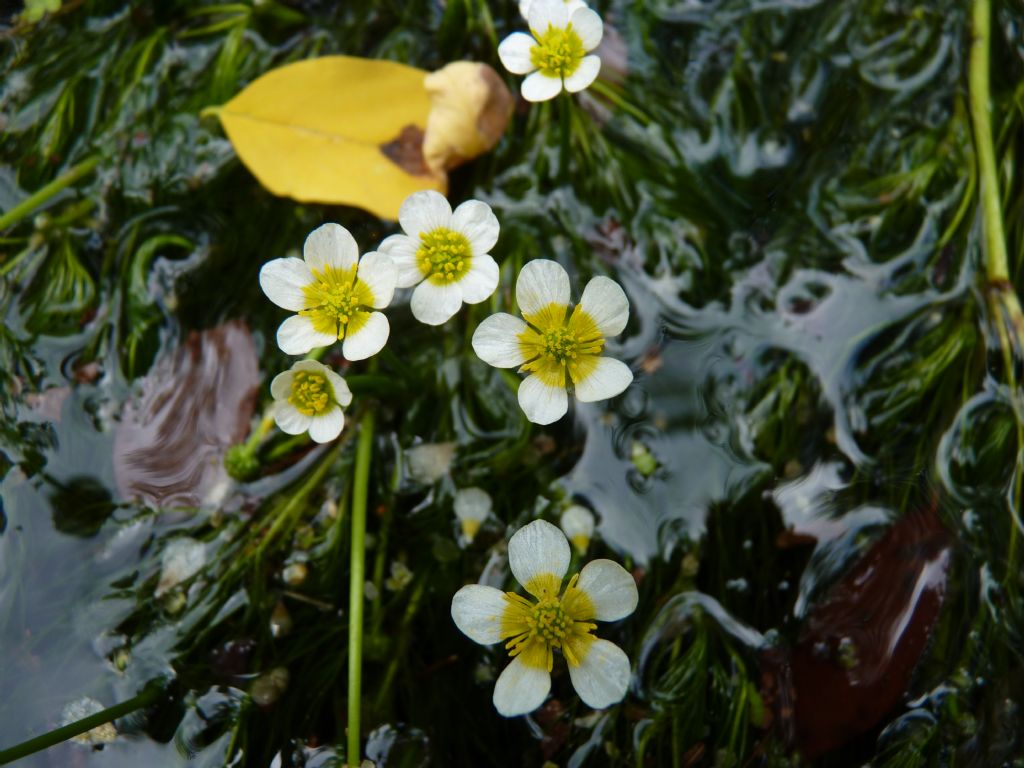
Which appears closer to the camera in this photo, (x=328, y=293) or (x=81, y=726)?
(x=328, y=293)

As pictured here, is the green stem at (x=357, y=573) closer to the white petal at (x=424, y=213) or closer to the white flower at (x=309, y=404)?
the white flower at (x=309, y=404)

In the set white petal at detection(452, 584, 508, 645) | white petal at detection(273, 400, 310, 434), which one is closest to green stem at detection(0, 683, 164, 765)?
white petal at detection(273, 400, 310, 434)

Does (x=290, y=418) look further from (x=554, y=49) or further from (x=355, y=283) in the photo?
(x=554, y=49)

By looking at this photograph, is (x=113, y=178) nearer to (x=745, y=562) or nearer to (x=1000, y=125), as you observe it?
(x=745, y=562)

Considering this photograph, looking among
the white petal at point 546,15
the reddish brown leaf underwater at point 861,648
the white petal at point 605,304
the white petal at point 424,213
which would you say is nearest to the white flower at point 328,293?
the white petal at point 424,213

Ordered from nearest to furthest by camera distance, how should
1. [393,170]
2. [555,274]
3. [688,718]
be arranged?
[555,274] → [688,718] → [393,170]

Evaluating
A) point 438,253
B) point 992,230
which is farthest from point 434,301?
point 992,230

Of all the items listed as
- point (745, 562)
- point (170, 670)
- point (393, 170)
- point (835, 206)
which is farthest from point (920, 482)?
point (170, 670)

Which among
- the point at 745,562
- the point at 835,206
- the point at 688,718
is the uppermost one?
the point at 835,206
